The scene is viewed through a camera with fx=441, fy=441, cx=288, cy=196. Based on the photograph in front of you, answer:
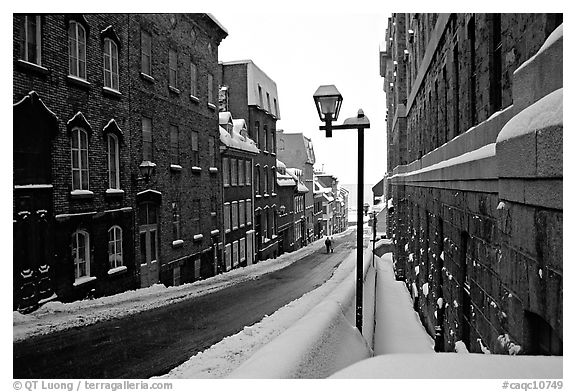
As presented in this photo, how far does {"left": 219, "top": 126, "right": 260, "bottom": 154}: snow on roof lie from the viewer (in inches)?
268

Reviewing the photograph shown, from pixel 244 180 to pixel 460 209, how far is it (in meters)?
4.25

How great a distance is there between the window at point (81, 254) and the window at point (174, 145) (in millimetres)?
1817

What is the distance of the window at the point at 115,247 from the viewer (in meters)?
4.71

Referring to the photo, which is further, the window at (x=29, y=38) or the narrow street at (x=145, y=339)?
the window at (x=29, y=38)

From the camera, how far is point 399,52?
15.3 metres

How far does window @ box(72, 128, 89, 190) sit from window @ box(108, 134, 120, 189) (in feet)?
0.95

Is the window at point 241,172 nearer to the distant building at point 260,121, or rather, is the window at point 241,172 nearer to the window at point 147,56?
the distant building at point 260,121

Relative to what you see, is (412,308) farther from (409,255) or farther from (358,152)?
(358,152)

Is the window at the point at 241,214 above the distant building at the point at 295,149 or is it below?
below

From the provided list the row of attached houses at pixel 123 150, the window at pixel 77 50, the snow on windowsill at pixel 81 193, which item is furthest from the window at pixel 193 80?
the snow on windowsill at pixel 81 193

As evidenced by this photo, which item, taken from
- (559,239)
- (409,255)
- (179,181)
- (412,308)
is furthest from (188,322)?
(409,255)

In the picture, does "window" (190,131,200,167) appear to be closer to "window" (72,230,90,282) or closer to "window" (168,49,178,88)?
"window" (168,49,178,88)

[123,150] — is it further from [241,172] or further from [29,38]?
[241,172]

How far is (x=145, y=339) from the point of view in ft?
15.2
